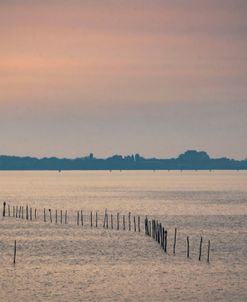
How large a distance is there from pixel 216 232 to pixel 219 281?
56.5m

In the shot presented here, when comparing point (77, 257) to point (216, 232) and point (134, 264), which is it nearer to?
point (134, 264)

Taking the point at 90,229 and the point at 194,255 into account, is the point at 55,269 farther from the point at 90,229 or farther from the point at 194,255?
the point at 90,229

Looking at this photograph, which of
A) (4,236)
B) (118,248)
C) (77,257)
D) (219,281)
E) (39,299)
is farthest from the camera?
(4,236)

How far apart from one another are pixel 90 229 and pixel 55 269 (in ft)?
175

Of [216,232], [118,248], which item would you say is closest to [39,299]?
[118,248]

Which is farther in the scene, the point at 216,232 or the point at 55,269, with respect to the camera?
the point at 216,232

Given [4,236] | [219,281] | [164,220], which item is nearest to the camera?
[219,281]

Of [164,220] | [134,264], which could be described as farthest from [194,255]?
[164,220]

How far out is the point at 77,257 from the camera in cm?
9350

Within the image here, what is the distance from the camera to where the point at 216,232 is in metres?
132

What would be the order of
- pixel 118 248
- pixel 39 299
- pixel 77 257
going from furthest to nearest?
pixel 118 248
pixel 77 257
pixel 39 299

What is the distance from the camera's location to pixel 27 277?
3056 inches

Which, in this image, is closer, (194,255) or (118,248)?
(194,255)

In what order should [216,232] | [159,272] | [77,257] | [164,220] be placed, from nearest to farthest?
[159,272]
[77,257]
[216,232]
[164,220]
